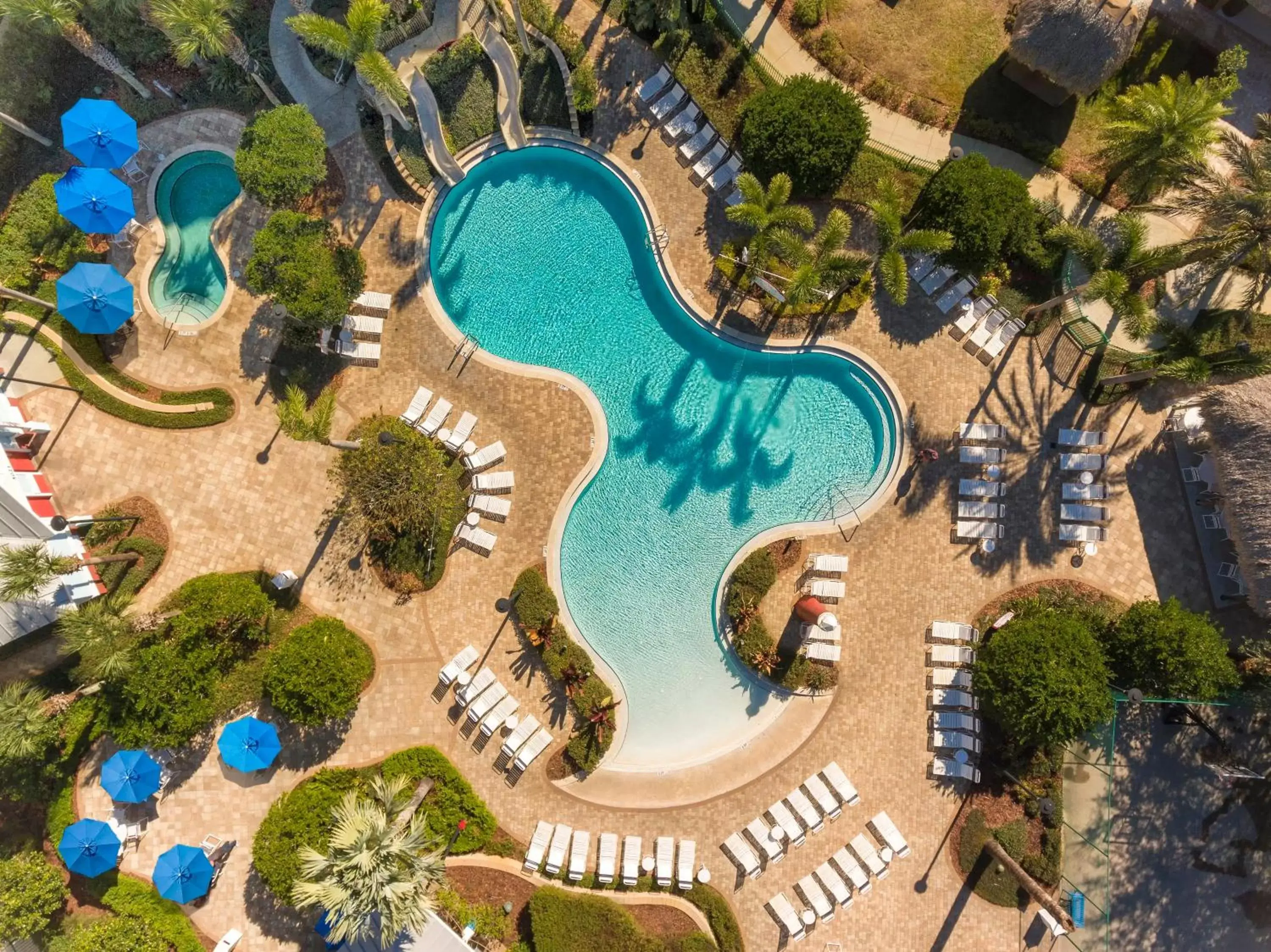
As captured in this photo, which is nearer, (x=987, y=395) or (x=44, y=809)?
(x=44, y=809)

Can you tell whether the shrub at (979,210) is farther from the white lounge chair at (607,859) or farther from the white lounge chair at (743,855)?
the white lounge chair at (607,859)

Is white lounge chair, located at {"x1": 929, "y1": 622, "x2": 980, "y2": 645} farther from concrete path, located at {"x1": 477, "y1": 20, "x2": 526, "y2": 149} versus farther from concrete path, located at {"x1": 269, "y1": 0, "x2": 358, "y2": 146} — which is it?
concrete path, located at {"x1": 269, "y1": 0, "x2": 358, "y2": 146}

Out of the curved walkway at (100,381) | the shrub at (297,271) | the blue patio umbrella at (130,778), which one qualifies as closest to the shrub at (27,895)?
the blue patio umbrella at (130,778)

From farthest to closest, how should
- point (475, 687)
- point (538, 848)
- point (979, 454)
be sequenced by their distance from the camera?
1. point (979, 454)
2. point (475, 687)
3. point (538, 848)

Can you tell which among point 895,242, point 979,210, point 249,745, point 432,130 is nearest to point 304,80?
point 432,130

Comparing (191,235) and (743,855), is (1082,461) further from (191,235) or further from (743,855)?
(191,235)

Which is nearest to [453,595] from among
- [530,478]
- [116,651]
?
[530,478]

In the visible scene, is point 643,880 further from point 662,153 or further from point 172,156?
point 172,156
